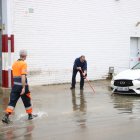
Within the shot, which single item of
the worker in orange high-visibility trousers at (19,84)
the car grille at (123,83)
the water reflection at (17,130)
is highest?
the worker in orange high-visibility trousers at (19,84)

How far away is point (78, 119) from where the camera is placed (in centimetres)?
1096

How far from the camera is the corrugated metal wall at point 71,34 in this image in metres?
18.7

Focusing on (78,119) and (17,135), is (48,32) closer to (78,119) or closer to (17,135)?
(78,119)

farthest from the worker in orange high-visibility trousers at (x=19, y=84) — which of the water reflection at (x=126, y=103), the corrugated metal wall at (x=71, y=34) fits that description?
the corrugated metal wall at (x=71, y=34)

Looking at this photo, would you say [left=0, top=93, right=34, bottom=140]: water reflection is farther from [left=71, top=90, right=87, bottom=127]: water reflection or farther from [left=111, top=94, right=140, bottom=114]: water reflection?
[left=111, top=94, right=140, bottom=114]: water reflection

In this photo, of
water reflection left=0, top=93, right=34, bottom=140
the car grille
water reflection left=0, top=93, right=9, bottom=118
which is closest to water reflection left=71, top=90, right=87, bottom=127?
water reflection left=0, top=93, right=34, bottom=140

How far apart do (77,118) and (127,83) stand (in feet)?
16.5

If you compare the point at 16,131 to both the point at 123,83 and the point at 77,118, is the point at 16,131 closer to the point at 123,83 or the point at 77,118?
the point at 77,118

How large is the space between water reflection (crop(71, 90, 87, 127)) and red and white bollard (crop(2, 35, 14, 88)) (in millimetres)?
2615

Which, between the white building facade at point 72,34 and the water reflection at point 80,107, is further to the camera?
the white building facade at point 72,34

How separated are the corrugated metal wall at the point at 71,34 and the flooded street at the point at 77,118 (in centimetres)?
271

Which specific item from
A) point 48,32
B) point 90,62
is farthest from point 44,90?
point 90,62

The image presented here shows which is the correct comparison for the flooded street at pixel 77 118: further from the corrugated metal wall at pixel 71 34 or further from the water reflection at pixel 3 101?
the corrugated metal wall at pixel 71 34

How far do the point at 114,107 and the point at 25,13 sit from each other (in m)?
7.13
